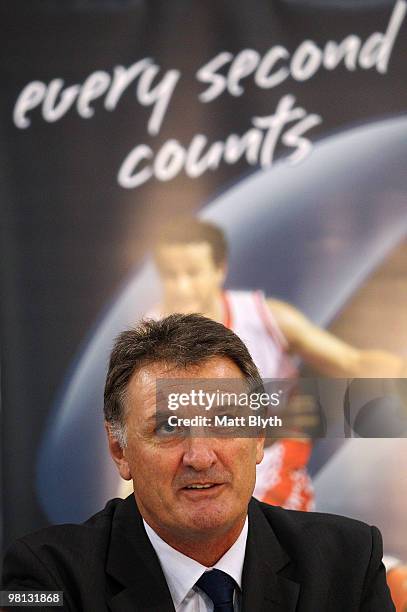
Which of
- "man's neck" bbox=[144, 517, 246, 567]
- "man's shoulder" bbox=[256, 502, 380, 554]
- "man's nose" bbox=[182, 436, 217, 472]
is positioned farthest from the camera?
"man's shoulder" bbox=[256, 502, 380, 554]

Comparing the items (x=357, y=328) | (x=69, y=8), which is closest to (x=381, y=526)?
(x=357, y=328)

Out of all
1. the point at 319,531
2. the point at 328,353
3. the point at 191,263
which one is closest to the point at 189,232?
the point at 191,263

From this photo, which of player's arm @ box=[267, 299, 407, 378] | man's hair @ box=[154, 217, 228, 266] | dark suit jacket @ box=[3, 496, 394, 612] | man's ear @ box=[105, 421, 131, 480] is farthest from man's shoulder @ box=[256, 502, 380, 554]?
man's hair @ box=[154, 217, 228, 266]

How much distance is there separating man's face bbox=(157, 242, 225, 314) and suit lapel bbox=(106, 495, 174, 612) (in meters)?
0.99

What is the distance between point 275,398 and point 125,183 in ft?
3.86

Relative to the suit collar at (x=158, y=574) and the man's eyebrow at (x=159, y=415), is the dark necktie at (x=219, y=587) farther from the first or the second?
the man's eyebrow at (x=159, y=415)

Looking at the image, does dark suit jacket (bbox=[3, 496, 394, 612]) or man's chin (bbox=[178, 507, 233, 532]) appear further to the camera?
dark suit jacket (bbox=[3, 496, 394, 612])

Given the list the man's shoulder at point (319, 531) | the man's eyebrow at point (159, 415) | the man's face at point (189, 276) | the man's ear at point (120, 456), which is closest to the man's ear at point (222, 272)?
the man's face at point (189, 276)

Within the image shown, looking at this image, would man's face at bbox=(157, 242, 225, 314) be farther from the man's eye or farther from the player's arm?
Result: the man's eye

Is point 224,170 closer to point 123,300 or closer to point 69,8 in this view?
point 123,300

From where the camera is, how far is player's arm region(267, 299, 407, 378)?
2234mm

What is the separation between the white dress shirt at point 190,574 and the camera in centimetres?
121

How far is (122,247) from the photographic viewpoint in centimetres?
229

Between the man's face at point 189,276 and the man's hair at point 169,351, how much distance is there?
1005mm
